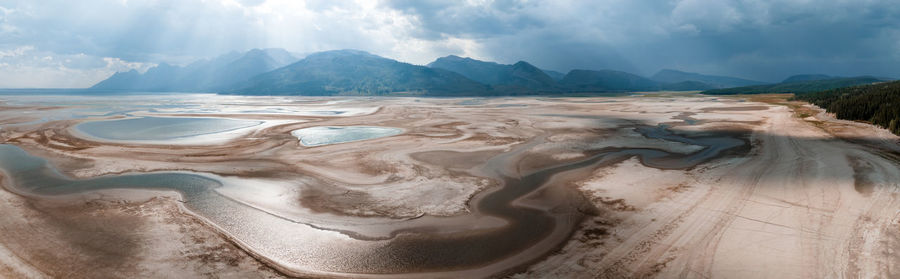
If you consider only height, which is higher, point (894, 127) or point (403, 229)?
point (894, 127)

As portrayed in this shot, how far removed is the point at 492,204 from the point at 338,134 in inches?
930

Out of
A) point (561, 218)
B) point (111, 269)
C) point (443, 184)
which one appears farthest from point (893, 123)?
point (111, 269)

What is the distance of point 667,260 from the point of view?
9445 mm

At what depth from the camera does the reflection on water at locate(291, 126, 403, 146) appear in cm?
3039

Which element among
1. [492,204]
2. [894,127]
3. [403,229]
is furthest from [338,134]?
[894,127]

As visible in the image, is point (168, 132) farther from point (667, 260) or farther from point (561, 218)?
point (667, 260)

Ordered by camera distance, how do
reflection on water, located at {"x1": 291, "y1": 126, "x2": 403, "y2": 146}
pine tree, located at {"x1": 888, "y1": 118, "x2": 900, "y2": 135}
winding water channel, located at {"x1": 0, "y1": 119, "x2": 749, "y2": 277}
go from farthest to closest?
reflection on water, located at {"x1": 291, "y1": 126, "x2": 403, "y2": 146} → pine tree, located at {"x1": 888, "y1": 118, "x2": 900, "y2": 135} → winding water channel, located at {"x1": 0, "y1": 119, "x2": 749, "y2": 277}

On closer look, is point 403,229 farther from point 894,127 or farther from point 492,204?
point 894,127

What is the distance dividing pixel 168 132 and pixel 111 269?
32.9 m

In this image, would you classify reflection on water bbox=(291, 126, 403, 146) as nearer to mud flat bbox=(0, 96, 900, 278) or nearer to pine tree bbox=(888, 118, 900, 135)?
mud flat bbox=(0, 96, 900, 278)

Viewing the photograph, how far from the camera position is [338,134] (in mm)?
34562

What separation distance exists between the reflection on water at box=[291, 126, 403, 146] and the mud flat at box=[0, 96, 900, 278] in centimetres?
370

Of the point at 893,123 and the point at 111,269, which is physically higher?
the point at 893,123

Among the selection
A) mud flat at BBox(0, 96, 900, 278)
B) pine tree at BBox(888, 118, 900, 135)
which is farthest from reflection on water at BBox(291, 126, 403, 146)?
pine tree at BBox(888, 118, 900, 135)
